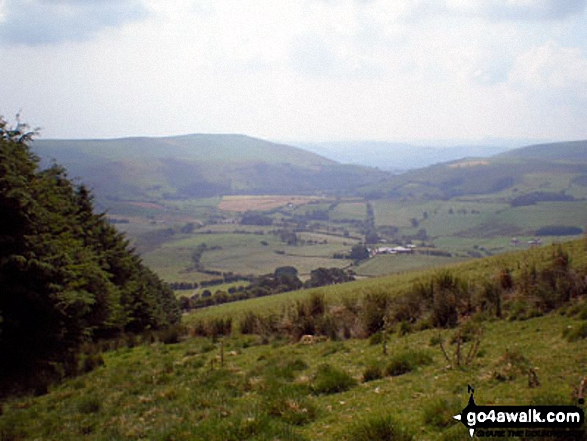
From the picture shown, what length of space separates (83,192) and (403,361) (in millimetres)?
20755

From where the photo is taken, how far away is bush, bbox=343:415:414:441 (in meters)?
4.86

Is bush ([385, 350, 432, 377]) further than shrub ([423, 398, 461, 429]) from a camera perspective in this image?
Yes

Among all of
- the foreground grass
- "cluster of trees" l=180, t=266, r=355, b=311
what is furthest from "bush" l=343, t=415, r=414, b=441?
"cluster of trees" l=180, t=266, r=355, b=311

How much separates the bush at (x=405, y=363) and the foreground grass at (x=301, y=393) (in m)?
0.11

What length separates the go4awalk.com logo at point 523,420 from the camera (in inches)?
163

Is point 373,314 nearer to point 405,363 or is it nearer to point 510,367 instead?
point 405,363

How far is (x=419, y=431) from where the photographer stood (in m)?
5.08

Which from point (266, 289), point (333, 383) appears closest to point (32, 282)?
point (333, 383)

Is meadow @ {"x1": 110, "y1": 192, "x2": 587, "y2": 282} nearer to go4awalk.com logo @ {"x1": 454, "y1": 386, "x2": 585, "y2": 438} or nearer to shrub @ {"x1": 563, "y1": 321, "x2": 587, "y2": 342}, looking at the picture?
shrub @ {"x1": 563, "y1": 321, "x2": 587, "y2": 342}

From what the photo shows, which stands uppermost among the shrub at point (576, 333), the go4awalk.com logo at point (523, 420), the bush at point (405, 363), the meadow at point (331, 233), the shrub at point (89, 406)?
the go4awalk.com logo at point (523, 420)

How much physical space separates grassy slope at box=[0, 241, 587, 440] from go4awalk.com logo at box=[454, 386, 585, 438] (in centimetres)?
20

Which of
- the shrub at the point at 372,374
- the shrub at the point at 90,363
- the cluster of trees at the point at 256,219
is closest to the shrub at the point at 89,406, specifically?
the shrub at the point at 90,363

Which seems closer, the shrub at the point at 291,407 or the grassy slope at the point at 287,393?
the grassy slope at the point at 287,393

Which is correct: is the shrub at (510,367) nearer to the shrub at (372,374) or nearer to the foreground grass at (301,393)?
the foreground grass at (301,393)
